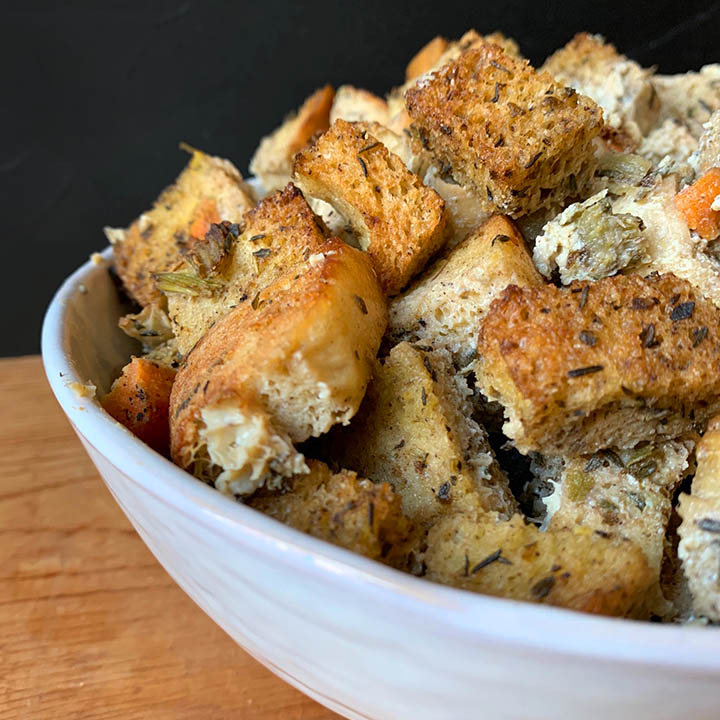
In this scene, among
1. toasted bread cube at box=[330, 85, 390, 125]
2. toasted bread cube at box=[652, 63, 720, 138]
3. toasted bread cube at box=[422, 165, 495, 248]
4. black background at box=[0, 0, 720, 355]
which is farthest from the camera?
black background at box=[0, 0, 720, 355]

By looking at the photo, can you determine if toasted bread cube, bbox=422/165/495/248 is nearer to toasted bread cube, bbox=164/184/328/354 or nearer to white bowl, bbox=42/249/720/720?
toasted bread cube, bbox=164/184/328/354

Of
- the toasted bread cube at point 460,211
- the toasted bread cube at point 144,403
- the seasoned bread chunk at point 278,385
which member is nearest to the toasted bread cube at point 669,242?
the toasted bread cube at point 460,211

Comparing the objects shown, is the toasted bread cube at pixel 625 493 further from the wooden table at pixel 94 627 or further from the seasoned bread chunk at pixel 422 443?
the wooden table at pixel 94 627

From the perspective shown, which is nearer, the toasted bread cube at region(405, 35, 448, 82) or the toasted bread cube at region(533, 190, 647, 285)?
the toasted bread cube at region(533, 190, 647, 285)

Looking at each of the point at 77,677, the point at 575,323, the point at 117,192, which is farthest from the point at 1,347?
the point at 575,323

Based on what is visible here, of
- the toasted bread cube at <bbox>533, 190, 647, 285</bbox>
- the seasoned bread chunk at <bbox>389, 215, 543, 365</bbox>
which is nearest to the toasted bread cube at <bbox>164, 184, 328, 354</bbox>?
the seasoned bread chunk at <bbox>389, 215, 543, 365</bbox>

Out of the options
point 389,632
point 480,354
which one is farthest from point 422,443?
point 389,632

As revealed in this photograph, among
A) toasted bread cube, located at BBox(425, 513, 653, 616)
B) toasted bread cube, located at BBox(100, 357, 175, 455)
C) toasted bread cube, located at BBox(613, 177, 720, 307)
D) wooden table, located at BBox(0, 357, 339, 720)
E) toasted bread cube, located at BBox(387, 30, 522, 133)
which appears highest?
toasted bread cube, located at BBox(387, 30, 522, 133)
